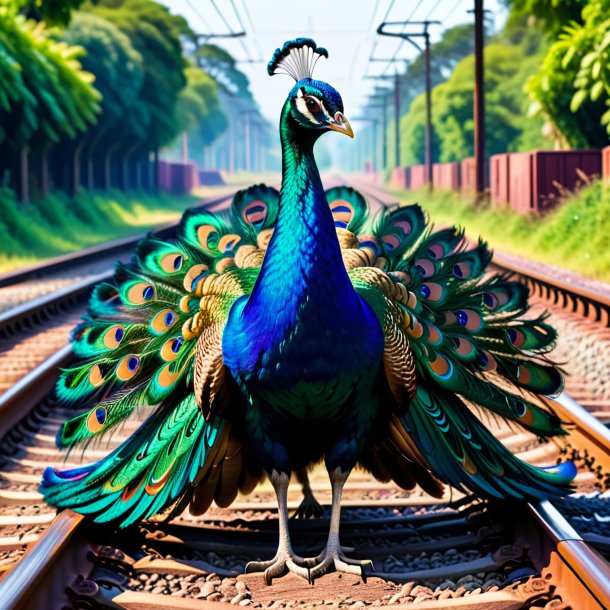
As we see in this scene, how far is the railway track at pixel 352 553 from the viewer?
12.3 feet

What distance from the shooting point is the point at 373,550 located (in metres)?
4.46

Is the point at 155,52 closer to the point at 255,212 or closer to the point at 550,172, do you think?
the point at 550,172

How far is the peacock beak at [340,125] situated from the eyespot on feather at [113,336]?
5.15 ft

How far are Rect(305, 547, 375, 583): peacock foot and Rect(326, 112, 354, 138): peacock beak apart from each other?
1.62 m

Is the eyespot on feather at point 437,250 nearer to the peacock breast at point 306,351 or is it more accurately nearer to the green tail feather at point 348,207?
the green tail feather at point 348,207

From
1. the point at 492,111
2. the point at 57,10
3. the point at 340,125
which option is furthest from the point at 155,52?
the point at 340,125

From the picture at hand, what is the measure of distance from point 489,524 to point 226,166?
494 ft

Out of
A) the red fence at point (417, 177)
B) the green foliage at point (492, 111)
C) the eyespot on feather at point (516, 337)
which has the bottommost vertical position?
the red fence at point (417, 177)

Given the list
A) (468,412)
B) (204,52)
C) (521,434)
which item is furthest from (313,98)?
(204,52)

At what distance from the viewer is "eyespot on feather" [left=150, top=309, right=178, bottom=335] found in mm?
4629

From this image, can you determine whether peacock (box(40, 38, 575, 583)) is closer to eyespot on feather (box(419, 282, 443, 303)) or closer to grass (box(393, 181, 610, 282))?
eyespot on feather (box(419, 282, 443, 303))

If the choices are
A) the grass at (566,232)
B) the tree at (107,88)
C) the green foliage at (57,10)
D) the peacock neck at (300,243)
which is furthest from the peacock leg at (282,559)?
the tree at (107,88)

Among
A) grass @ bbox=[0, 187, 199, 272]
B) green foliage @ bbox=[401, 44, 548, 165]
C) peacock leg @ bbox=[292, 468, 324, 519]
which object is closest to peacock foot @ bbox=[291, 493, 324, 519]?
peacock leg @ bbox=[292, 468, 324, 519]

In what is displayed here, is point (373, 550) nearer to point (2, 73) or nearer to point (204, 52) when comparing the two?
point (2, 73)
